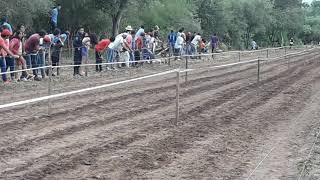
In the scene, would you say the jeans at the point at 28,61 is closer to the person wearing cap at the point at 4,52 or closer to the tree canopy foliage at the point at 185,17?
the person wearing cap at the point at 4,52

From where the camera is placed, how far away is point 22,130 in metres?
10.1

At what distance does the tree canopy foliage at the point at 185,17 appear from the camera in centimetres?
3035

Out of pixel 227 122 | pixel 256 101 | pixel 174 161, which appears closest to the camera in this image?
pixel 174 161

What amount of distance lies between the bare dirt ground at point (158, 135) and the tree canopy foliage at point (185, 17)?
39.1 ft

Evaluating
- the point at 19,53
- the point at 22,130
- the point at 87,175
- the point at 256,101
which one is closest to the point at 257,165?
the point at 87,175

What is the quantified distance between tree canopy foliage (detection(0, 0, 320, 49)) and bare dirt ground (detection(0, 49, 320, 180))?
39.1 feet

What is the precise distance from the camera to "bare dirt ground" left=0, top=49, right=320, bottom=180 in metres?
7.58

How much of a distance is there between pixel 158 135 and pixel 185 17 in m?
41.0

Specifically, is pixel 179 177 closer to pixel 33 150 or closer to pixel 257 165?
pixel 257 165

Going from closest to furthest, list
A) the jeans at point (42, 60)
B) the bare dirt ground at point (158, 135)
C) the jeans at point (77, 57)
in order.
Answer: the bare dirt ground at point (158, 135)
the jeans at point (42, 60)
the jeans at point (77, 57)

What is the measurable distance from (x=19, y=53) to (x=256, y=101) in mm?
7423

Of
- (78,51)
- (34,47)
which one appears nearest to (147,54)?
(78,51)

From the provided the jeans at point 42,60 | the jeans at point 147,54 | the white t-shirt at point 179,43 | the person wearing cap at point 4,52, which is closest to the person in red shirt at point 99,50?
the jeans at point 42,60

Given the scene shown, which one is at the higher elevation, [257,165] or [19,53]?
[19,53]
